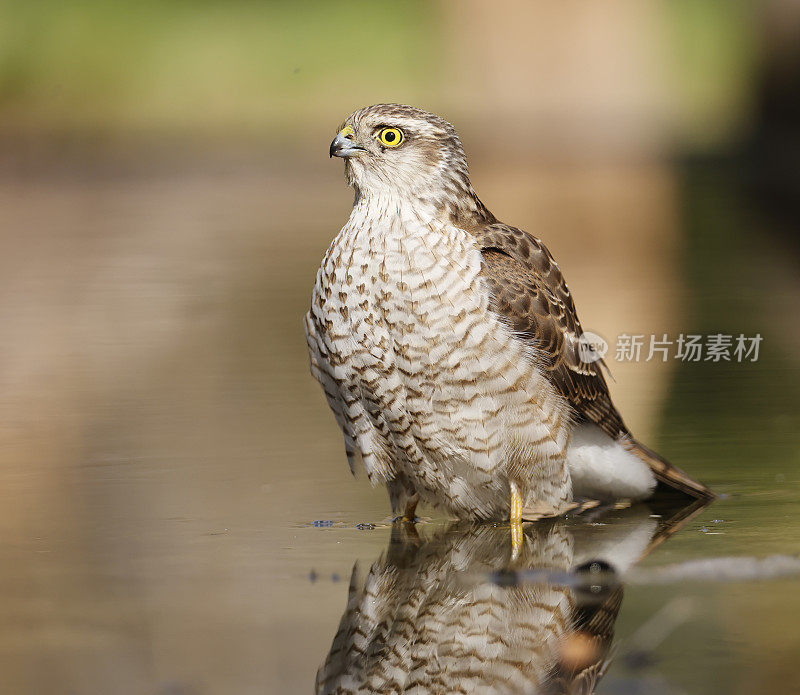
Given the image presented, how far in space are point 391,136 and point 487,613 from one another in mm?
1985

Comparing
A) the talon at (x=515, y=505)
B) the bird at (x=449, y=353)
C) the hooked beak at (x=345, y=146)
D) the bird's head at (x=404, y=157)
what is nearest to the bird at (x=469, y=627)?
the talon at (x=515, y=505)

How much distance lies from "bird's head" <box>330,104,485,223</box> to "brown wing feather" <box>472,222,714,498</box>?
0.66ft

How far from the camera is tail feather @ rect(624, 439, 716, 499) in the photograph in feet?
17.3

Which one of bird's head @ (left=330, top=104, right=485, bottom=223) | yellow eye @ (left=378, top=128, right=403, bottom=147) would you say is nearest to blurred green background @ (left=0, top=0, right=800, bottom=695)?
bird's head @ (left=330, top=104, right=485, bottom=223)

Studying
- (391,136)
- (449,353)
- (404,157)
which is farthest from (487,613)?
(391,136)

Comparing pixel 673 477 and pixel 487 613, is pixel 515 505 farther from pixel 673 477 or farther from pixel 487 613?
pixel 487 613

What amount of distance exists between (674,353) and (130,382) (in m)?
2.98

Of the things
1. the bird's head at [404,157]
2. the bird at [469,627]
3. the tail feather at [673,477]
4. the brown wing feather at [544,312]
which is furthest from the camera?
the tail feather at [673,477]

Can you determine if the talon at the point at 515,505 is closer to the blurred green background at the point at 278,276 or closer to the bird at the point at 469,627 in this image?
the bird at the point at 469,627

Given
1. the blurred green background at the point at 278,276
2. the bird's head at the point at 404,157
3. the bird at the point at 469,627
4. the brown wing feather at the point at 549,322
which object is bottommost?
the blurred green background at the point at 278,276

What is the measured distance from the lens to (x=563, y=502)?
5.29 meters

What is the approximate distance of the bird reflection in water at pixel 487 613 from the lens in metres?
3.49

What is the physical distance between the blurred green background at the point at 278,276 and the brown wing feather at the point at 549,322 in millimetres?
414

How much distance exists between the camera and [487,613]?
12.9 ft
